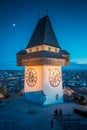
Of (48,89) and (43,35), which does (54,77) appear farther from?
(43,35)

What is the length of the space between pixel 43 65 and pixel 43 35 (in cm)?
479

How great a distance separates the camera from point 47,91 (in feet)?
67.6

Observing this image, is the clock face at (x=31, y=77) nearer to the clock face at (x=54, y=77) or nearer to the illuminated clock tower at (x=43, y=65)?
the illuminated clock tower at (x=43, y=65)

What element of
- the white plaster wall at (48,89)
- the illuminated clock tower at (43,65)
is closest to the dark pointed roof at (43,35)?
the illuminated clock tower at (43,65)

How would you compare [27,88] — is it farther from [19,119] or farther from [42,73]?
[19,119]

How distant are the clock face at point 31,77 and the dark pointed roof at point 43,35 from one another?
3.96m

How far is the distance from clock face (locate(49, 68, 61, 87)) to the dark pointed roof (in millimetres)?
3973

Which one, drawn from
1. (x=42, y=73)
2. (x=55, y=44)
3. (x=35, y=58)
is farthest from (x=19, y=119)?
(x=55, y=44)

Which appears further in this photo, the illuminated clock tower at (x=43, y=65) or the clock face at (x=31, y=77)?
the clock face at (x=31, y=77)

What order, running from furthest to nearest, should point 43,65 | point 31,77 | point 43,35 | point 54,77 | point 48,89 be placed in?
point 31,77, point 43,35, point 54,77, point 48,89, point 43,65

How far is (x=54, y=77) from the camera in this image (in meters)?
21.6

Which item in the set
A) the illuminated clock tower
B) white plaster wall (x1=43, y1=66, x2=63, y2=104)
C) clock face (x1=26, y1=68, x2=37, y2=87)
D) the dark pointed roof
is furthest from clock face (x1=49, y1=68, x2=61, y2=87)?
the dark pointed roof

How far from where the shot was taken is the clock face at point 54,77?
2122 cm

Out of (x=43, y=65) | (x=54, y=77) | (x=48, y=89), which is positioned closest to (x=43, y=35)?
(x=43, y=65)
